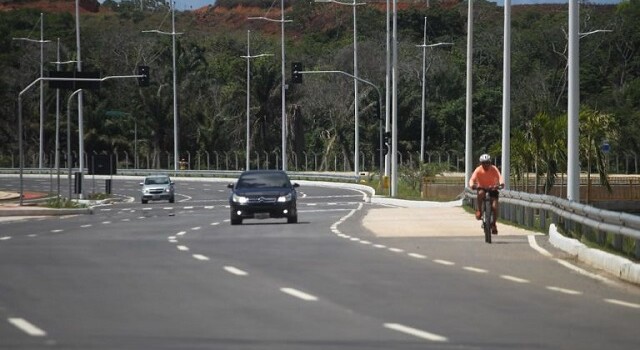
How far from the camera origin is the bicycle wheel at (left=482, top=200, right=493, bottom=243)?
98.3ft

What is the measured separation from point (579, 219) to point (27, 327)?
48.6ft

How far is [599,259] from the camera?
23234mm

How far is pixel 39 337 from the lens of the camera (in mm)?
14242

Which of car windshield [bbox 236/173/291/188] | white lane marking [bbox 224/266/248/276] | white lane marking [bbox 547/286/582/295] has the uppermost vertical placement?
car windshield [bbox 236/173/291/188]

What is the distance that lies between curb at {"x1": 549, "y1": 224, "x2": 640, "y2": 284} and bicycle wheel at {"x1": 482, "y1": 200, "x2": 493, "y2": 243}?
128cm

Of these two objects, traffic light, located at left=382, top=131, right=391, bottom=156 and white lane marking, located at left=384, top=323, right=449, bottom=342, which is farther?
traffic light, located at left=382, top=131, right=391, bottom=156

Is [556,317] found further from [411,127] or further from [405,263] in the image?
[411,127]

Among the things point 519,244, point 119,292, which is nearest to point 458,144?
point 519,244

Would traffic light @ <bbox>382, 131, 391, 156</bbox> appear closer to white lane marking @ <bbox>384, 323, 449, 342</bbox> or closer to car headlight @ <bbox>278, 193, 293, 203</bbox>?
car headlight @ <bbox>278, 193, 293, 203</bbox>

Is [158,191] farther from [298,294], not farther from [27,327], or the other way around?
[27,327]

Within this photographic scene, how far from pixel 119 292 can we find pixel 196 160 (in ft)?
355

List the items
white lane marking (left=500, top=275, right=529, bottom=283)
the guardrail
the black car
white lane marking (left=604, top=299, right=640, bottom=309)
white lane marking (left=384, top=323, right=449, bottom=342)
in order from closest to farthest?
1. white lane marking (left=384, top=323, right=449, bottom=342)
2. white lane marking (left=604, top=299, right=640, bottom=309)
3. white lane marking (left=500, top=275, right=529, bottom=283)
4. the guardrail
5. the black car

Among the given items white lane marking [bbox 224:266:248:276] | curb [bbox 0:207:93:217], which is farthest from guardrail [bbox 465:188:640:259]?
curb [bbox 0:207:93:217]

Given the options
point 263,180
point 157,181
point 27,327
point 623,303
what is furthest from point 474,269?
point 157,181
